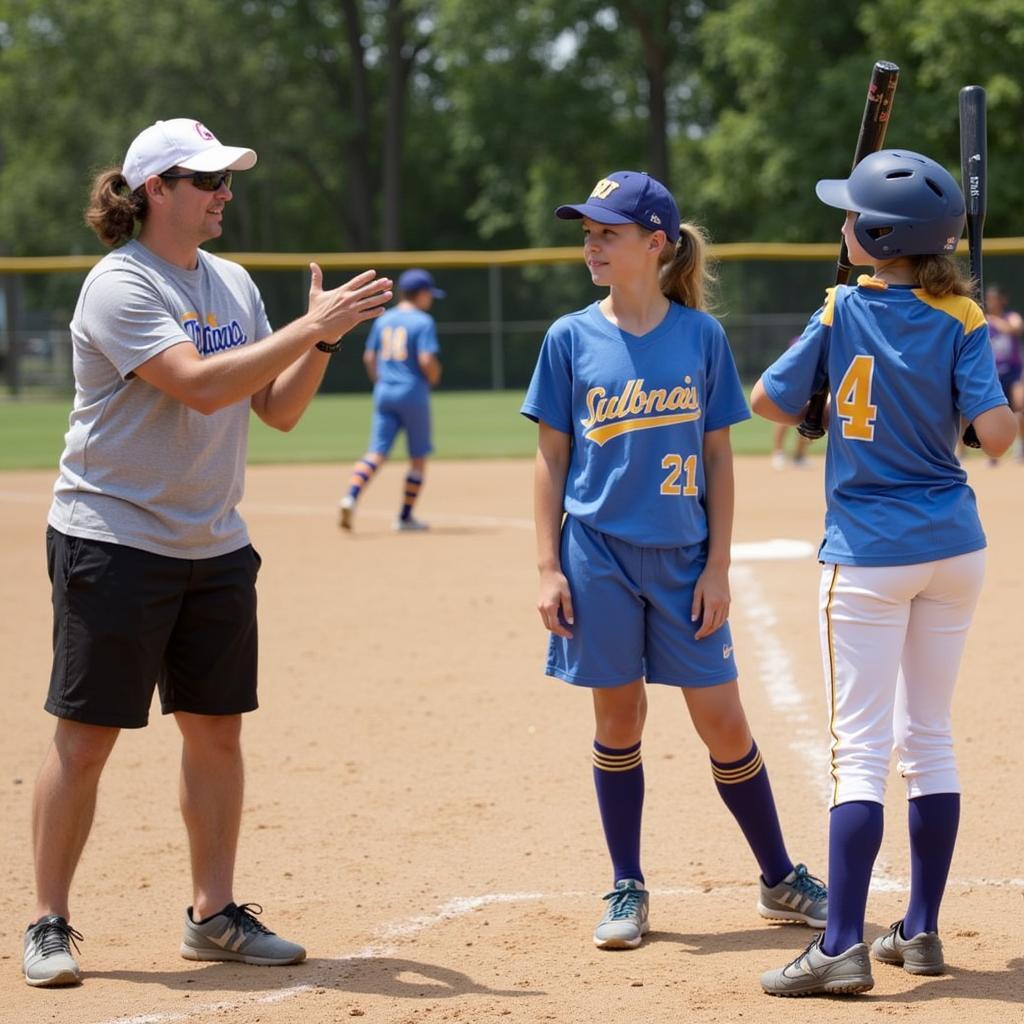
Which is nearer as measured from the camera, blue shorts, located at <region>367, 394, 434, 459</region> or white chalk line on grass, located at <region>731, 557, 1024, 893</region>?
white chalk line on grass, located at <region>731, 557, 1024, 893</region>

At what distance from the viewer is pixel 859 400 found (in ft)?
11.7

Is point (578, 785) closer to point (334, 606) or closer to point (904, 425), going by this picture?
point (904, 425)

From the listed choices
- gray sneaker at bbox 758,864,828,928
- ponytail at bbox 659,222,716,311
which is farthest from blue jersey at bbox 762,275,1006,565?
gray sneaker at bbox 758,864,828,928

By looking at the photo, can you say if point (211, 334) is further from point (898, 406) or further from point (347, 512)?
point (347, 512)

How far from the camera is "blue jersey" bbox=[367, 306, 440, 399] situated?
12.1m

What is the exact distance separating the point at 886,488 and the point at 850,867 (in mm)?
856

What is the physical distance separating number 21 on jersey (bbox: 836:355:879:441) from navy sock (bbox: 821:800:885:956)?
84 centimetres

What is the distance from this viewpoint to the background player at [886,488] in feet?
11.5

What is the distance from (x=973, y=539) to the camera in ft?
11.6

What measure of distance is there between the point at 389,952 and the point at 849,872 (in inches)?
47.6

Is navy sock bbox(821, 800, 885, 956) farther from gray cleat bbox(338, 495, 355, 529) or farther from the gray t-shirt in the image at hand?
gray cleat bbox(338, 495, 355, 529)

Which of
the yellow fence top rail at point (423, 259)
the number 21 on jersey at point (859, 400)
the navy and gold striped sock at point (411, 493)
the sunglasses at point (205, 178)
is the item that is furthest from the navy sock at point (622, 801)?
the yellow fence top rail at point (423, 259)

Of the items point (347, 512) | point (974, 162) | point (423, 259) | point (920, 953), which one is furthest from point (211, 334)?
point (423, 259)

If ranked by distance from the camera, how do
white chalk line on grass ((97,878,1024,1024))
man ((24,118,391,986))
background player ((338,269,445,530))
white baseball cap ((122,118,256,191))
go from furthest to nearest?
1. background player ((338,269,445,530))
2. white baseball cap ((122,118,256,191))
3. man ((24,118,391,986))
4. white chalk line on grass ((97,878,1024,1024))
